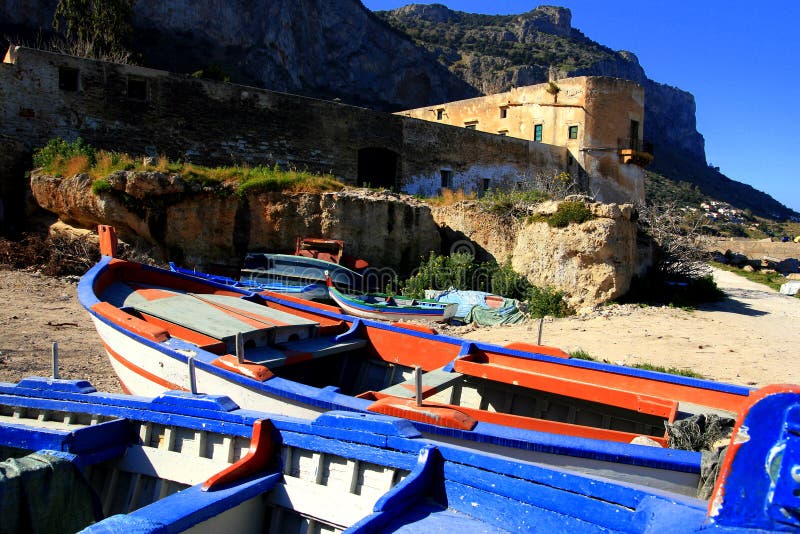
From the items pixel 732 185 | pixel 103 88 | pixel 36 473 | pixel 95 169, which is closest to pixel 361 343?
pixel 36 473

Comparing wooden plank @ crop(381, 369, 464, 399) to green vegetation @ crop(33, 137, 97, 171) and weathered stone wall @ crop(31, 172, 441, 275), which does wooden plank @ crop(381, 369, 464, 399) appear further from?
green vegetation @ crop(33, 137, 97, 171)

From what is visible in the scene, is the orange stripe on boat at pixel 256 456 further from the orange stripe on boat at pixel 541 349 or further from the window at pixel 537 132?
the window at pixel 537 132

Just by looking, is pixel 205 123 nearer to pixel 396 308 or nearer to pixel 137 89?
pixel 137 89

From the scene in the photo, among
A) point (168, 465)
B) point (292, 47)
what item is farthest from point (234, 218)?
point (292, 47)

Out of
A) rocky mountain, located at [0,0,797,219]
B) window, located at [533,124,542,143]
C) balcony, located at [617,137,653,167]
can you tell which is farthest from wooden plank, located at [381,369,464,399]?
window, located at [533,124,542,143]

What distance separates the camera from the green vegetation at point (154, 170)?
14070 millimetres

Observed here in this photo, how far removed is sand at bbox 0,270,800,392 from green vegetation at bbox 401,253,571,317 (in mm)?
1382

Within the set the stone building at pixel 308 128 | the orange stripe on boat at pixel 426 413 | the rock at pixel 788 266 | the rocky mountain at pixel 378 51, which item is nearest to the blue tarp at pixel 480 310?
the orange stripe on boat at pixel 426 413

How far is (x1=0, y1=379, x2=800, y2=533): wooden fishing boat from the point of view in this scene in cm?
182

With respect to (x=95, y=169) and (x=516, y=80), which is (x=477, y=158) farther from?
(x=516, y=80)

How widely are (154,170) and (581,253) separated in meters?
10.8

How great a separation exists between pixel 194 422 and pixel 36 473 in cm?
83

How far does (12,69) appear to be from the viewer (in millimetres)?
14820

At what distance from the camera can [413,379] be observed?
571 centimetres
